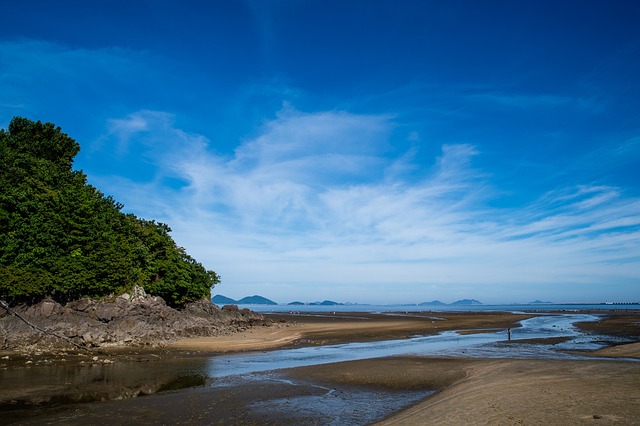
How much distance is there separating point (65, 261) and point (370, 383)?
31.6 meters

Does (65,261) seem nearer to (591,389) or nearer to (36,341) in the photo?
(36,341)

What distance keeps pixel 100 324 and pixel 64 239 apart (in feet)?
29.8

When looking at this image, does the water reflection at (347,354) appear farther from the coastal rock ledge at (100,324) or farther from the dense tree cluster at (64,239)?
the dense tree cluster at (64,239)

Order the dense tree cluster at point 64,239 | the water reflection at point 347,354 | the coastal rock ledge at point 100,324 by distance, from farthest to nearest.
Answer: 1. the dense tree cluster at point 64,239
2. the coastal rock ledge at point 100,324
3. the water reflection at point 347,354

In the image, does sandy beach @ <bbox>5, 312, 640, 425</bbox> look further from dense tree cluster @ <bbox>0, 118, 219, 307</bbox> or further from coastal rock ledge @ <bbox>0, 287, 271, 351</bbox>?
dense tree cluster @ <bbox>0, 118, 219, 307</bbox>

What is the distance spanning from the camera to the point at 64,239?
37719 millimetres

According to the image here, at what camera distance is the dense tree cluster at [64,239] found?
35.2 m

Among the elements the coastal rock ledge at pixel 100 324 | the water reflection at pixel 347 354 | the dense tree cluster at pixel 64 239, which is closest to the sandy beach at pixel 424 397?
the water reflection at pixel 347 354

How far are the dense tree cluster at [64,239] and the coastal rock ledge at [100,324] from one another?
1.63 m

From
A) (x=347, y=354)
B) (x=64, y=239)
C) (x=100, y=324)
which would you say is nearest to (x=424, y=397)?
(x=347, y=354)

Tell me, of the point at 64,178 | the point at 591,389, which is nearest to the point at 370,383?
the point at 591,389

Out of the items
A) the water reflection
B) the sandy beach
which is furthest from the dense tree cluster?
the sandy beach

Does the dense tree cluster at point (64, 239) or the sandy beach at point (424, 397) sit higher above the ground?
the dense tree cluster at point (64, 239)

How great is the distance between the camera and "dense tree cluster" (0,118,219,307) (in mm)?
35219
